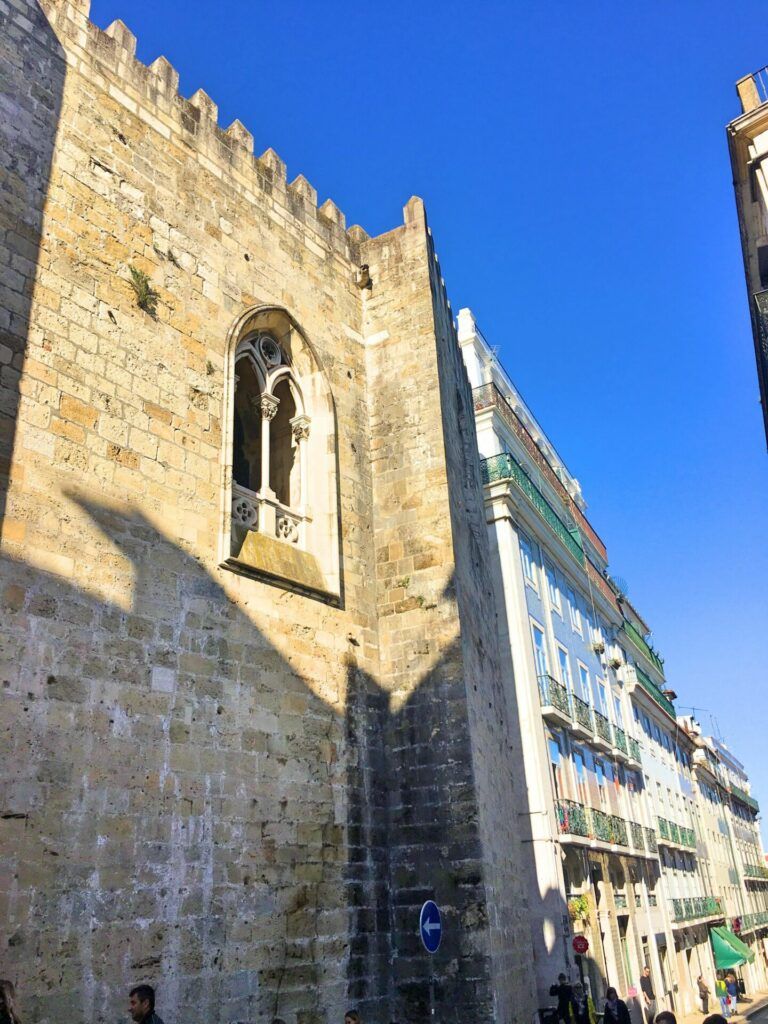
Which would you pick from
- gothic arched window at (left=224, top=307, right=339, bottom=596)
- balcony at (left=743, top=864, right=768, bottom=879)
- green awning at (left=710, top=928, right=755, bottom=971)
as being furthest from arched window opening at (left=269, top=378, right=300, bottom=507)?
balcony at (left=743, top=864, right=768, bottom=879)

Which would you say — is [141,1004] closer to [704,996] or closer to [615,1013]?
[615,1013]

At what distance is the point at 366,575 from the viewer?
982 centimetres

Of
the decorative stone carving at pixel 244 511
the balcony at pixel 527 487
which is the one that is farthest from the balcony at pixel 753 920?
the decorative stone carving at pixel 244 511

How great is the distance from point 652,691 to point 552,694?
647 inches

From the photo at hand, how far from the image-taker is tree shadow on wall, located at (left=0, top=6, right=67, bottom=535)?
21.5ft

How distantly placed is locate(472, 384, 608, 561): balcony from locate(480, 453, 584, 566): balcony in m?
1.59

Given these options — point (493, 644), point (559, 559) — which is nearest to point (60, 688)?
point (493, 644)

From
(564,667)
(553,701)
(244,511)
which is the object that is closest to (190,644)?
(244,511)

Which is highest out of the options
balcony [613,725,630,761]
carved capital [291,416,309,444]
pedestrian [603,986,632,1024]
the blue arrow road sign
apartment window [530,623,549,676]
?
carved capital [291,416,309,444]

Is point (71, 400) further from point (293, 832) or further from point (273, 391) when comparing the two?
point (293, 832)

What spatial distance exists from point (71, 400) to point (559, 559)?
16.2 meters

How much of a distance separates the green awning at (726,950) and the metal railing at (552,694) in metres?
18.7

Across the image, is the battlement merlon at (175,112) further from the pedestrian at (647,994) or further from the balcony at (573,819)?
the pedestrian at (647,994)

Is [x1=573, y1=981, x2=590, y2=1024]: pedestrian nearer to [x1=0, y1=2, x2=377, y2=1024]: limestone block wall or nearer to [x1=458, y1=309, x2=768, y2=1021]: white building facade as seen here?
[x1=458, y1=309, x2=768, y2=1021]: white building facade
